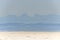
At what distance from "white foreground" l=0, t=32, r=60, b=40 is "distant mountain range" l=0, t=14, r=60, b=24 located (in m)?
0.10

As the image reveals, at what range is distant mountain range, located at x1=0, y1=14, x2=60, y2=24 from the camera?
708mm

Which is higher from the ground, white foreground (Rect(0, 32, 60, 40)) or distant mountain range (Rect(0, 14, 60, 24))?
distant mountain range (Rect(0, 14, 60, 24))

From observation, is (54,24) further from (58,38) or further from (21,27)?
(21,27)

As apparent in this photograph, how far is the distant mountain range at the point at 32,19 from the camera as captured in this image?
2.32ft

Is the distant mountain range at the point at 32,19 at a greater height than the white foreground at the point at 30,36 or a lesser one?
greater

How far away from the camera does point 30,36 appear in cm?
70

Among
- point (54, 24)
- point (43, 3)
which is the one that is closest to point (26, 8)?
point (43, 3)

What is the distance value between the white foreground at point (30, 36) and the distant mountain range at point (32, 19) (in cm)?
10

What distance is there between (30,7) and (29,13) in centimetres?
5

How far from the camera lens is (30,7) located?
728mm

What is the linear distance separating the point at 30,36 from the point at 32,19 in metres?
0.15

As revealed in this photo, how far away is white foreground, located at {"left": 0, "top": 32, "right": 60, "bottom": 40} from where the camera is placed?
0.70 meters

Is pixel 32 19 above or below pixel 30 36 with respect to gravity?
above

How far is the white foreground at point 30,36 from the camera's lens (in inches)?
27.4
